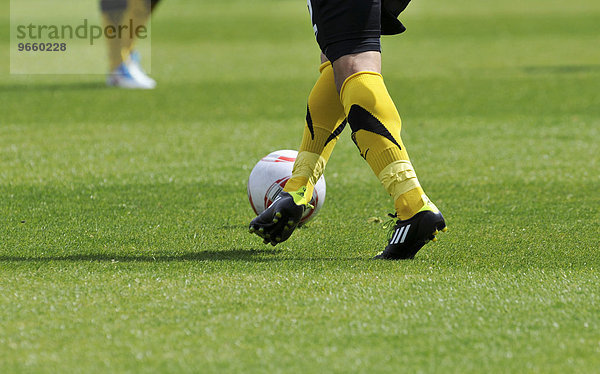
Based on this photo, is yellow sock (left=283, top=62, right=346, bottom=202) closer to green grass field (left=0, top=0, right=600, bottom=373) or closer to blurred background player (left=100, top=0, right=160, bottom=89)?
green grass field (left=0, top=0, right=600, bottom=373)

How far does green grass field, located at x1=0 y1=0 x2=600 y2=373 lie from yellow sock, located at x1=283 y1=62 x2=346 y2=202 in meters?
0.35

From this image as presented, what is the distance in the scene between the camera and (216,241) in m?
4.23

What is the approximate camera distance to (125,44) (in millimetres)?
12281

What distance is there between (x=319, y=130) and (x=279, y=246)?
560 mm

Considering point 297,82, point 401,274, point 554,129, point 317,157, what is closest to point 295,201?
point 317,157

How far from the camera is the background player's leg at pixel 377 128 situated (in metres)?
3.77

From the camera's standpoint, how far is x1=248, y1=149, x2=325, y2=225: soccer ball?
4543 millimetres

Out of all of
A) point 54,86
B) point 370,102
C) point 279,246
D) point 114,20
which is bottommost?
point 54,86

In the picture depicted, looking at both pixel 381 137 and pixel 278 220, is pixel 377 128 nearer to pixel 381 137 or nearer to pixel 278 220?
pixel 381 137

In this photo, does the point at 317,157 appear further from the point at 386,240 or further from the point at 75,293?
the point at 75,293

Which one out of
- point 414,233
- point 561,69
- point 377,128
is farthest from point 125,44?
point 414,233

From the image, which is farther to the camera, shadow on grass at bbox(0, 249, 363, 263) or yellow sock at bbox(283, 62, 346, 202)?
yellow sock at bbox(283, 62, 346, 202)

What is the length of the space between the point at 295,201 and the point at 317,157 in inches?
11.9

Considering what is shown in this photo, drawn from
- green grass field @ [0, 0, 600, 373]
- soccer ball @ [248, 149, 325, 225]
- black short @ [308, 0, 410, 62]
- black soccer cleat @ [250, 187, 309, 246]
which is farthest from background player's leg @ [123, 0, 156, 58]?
black soccer cleat @ [250, 187, 309, 246]
